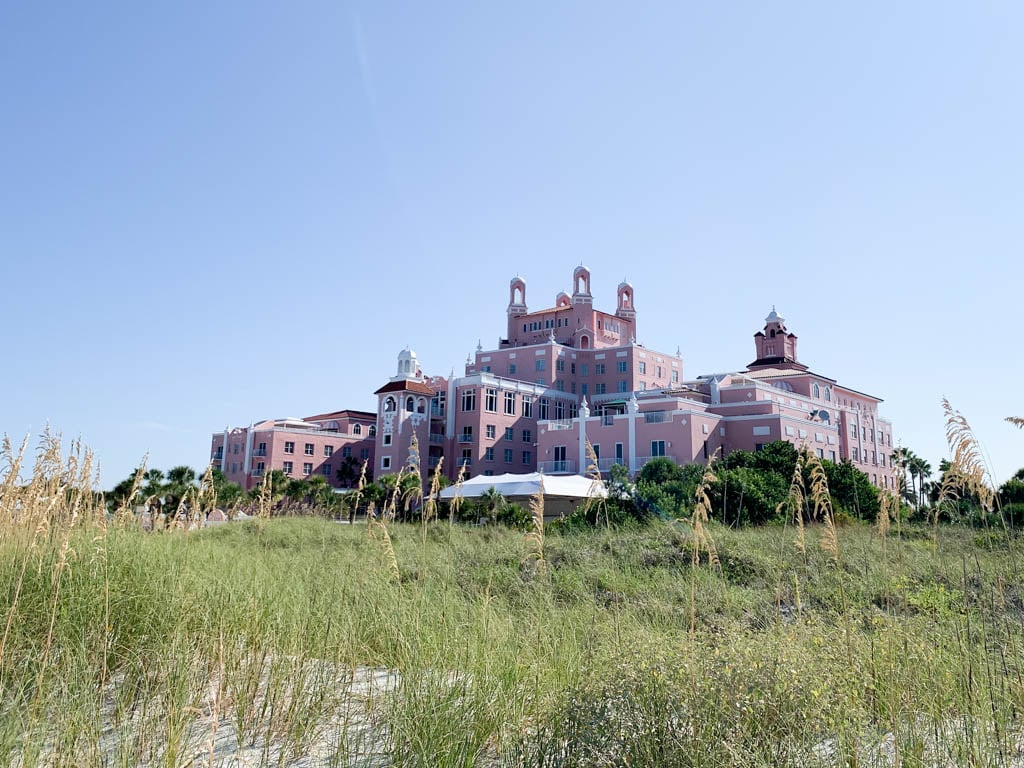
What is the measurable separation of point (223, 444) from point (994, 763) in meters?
66.3

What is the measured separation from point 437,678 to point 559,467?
4356 centimetres

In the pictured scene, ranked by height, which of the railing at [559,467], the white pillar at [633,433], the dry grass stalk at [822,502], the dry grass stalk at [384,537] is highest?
the white pillar at [633,433]

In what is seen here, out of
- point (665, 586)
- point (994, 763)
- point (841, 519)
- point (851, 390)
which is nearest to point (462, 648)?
point (994, 763)

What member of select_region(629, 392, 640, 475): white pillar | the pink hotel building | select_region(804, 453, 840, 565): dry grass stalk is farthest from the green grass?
select_region(629, 392, 640, 475): white pillar

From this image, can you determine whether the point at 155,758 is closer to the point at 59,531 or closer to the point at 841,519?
the point at 59,531

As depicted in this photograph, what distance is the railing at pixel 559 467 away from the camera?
4653cm

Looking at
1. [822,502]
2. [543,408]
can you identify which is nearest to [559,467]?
[543,408]

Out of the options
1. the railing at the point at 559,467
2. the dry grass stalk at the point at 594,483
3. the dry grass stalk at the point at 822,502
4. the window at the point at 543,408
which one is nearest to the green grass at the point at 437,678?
the dry grass stalk at the point at 822,502

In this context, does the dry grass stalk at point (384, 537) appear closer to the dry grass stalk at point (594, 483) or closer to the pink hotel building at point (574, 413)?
the dry grass stalk at point (594, 483)

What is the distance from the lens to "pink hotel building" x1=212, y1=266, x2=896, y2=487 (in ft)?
148

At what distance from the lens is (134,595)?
15.6 ft

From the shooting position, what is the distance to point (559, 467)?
47344 mm

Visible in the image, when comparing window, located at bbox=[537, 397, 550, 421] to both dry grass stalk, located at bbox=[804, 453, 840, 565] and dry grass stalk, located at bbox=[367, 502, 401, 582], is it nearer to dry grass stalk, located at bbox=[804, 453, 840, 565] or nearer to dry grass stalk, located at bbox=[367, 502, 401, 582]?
dry grass stalk, located at bbox=[367, 502, 401, 582]

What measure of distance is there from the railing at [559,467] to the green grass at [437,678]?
40.3 metres
